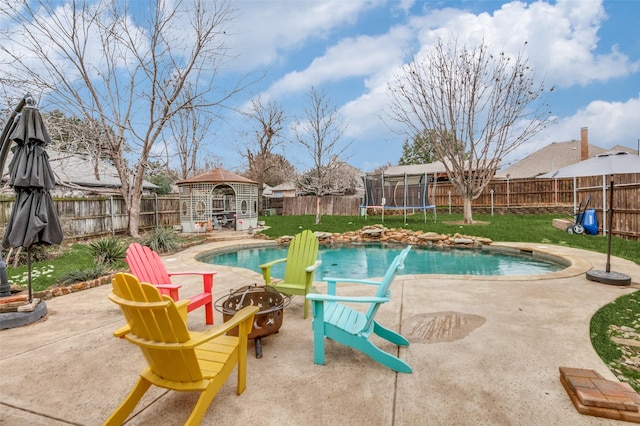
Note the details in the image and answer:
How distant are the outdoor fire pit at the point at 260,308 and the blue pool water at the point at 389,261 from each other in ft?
12.4

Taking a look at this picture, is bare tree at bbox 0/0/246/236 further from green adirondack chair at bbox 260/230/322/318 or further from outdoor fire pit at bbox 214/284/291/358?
outdoor fire pit at bbox 214/284/291/358

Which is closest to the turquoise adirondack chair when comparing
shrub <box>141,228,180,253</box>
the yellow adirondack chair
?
the yellow adirondack chair

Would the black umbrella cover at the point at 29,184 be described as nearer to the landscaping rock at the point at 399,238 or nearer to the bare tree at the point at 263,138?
the landscaping rock at the point at 399,238

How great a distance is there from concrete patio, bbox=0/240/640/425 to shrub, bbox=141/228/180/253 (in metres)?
4.63

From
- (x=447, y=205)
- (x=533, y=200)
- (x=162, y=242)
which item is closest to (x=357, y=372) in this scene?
(x=162, y=242)

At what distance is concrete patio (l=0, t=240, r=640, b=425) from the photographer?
6.57 feet

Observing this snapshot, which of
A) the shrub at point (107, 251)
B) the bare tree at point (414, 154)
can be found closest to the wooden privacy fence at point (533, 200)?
the shrub at point (107, 251)

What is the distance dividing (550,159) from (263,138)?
21694 millimetres

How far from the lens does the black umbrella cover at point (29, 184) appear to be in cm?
349

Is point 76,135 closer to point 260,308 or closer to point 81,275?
point 81,275

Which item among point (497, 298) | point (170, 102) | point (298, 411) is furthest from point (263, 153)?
point (298, 411)

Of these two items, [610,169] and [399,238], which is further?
[399,238]

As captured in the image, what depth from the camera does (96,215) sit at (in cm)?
1105

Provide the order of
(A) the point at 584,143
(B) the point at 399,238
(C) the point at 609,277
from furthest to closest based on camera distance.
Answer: (A) the point at 584,143 < (B) the point at 399,238 < (C) the point at 609,277
